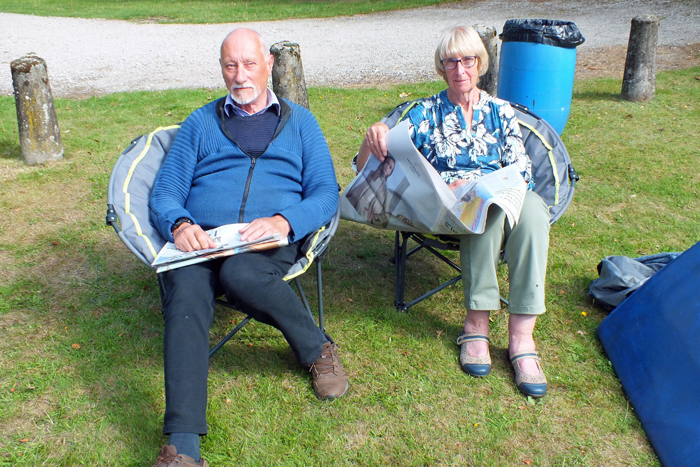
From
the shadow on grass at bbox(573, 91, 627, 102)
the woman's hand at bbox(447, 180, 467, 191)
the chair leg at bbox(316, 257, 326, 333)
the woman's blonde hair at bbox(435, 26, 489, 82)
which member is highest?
the woman's blonde hair at bbox(435, 26, 489, 82)

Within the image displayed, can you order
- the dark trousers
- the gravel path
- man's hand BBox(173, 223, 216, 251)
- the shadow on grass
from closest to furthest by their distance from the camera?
the dark trousers → man's hand BBox(173, 223, 216, 251) → the shadow on grass → the gravel path

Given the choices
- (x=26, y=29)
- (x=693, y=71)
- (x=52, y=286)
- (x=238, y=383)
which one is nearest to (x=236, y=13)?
(x=26, y=29)

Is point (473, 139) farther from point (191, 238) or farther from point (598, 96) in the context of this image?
point (598, 96)

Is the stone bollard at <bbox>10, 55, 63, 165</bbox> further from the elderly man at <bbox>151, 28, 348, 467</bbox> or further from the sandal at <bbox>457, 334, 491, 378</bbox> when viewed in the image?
the sandal at <bbox>457, 334, 491, 378</bbox>

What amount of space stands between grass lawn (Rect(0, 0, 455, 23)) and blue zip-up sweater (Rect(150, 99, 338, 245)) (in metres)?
13.2

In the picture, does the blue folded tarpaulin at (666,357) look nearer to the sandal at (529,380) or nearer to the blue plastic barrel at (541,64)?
the sandal at (529,380)

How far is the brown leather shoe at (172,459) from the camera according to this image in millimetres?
2158

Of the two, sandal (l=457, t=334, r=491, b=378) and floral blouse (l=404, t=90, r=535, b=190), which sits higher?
floral blouse (l=404, t=90, r=535, b=190)

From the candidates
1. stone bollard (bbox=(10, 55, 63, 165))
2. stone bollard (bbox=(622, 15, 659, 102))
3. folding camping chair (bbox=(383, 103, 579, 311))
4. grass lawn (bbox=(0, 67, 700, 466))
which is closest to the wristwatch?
grass lawn (bbox=(0, 67, 700, 466))

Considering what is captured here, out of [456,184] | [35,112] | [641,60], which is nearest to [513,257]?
[456,184]

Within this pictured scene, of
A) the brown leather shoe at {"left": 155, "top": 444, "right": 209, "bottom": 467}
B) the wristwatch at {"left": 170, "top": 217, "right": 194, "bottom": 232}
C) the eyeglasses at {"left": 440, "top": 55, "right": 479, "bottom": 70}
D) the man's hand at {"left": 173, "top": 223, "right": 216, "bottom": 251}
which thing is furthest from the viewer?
the eyeglasses at {"left": 440, "top": 55, "right": 479, "bottom": 70}

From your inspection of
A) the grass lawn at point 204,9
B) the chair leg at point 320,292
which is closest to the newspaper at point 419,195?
the chair leg at point 320,292

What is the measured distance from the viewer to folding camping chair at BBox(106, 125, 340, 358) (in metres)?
2.69

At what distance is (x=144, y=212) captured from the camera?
2.92 meters
